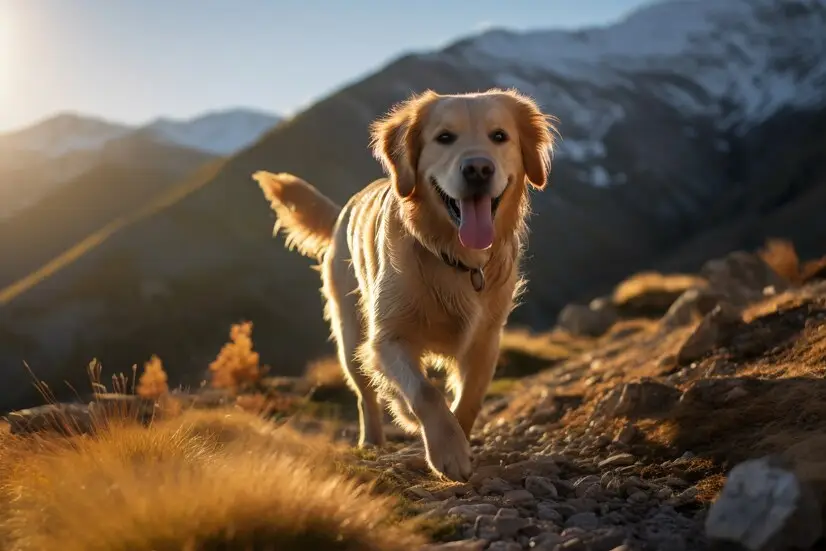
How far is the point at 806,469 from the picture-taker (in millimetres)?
→ 3041

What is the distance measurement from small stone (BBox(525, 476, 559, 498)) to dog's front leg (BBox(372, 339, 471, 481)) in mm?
482

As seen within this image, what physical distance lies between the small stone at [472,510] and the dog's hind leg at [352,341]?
2788 mm

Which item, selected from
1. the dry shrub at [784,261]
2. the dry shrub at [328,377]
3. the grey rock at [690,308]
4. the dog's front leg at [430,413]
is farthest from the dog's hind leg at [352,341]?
the dry shrub at [784,261]

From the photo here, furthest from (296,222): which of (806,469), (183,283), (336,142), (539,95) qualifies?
(539,95)

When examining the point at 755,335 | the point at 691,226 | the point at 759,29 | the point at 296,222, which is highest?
the point at 759,29

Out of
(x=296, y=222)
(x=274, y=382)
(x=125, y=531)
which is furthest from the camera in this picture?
(x=274, y=382)

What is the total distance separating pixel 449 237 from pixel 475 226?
30 cm

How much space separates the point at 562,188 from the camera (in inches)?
3354

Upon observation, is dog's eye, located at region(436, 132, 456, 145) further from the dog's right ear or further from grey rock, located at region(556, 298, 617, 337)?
grey rock, located at region(556, 298, 617, 337)

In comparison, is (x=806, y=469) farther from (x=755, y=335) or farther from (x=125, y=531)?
(x=755, y=335)

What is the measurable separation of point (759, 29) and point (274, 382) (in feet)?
519

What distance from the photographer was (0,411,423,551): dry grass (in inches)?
111

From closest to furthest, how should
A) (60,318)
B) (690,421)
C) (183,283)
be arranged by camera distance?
1. (690,421)
2. (60,318)
3. (183,283)

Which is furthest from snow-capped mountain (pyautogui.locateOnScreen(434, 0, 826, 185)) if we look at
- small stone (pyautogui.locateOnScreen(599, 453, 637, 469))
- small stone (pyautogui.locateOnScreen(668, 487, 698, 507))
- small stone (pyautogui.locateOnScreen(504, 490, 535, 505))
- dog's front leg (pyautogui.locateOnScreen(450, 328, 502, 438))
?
small stone (pyautogui.locateOnScreen(504, 490, 535, 505))
